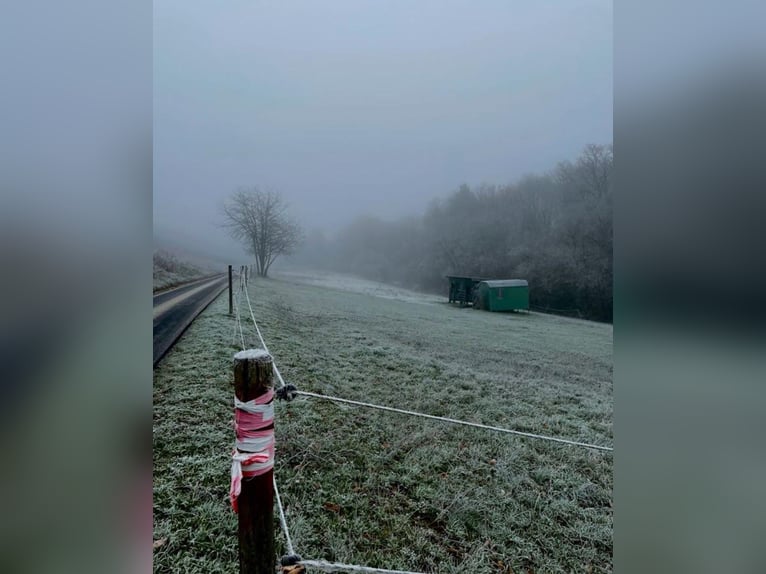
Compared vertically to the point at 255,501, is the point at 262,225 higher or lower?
higher

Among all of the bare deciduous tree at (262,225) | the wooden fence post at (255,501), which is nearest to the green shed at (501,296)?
the bare deciduous tree at (262,225)

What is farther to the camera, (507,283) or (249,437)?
(507,283)

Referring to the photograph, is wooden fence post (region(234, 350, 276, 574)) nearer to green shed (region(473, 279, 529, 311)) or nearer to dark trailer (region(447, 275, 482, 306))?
dark trailer (region(447, 275, 482, 306))

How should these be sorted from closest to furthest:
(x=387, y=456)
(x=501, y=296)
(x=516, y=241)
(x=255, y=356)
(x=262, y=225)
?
(x=255, y=356)
(x=387, y=456)
(x=262, y=225)
(x=516, y=241)
(x=501, y=296)

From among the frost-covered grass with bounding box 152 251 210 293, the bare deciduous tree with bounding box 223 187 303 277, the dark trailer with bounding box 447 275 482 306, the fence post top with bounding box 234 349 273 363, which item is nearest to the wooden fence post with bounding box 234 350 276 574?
the fence post top with bounding box 234 349 273 363

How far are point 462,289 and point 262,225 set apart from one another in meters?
2.51

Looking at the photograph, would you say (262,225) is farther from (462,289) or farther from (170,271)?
(462,289)

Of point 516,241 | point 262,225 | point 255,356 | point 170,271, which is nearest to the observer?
point 255,356

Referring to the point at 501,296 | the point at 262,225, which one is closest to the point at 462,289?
the point at 501,296

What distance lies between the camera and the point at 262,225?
7.29 ft

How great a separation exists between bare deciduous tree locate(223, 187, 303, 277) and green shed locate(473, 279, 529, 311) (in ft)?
7.74
